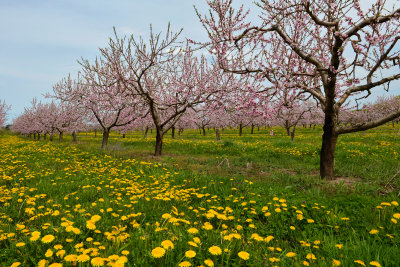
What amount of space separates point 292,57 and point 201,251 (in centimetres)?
783

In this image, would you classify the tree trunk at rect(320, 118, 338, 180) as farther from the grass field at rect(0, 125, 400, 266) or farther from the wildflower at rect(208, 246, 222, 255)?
the wildflower at rect(208, 246, 222, 255)

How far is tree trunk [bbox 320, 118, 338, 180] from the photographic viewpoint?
7.33 meters

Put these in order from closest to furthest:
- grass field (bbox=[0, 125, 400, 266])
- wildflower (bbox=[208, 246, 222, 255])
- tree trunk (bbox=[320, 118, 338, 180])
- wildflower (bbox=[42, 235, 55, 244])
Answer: wildflower (bbox=[208, 246, 222, 255]) → wildflower (bbox=[42, 235, 55, 244]) → grass field (bbox=[0, 125, 400, 266]) → tree trunk (bbox=[320, 118, 338, 180])

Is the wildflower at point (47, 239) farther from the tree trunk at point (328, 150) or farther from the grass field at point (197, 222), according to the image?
the tree trunk at point (328, 150)

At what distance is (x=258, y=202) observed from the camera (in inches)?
186

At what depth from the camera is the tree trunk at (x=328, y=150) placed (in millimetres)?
7328

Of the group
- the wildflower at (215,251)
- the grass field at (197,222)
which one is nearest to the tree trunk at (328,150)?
the grass field at (197,222)

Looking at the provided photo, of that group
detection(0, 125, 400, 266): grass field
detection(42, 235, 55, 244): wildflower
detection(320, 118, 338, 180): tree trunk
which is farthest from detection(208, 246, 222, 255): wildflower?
detection(320, 118, 338, 180): tree trunk

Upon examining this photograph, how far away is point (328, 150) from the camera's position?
24.5 ft

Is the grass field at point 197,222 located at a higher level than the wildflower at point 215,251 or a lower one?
lower

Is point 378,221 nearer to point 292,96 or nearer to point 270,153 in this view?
point 292,96

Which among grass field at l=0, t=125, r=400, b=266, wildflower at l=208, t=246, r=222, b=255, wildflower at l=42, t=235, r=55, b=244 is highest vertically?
wildflower at l=42, t=235, r=55, b=244

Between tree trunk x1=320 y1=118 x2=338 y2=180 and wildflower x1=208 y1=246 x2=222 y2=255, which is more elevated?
tree trunk x1=320 y1=118 x2=338 y2=180

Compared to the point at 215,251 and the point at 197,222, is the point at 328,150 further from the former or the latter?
the point at 215,251
